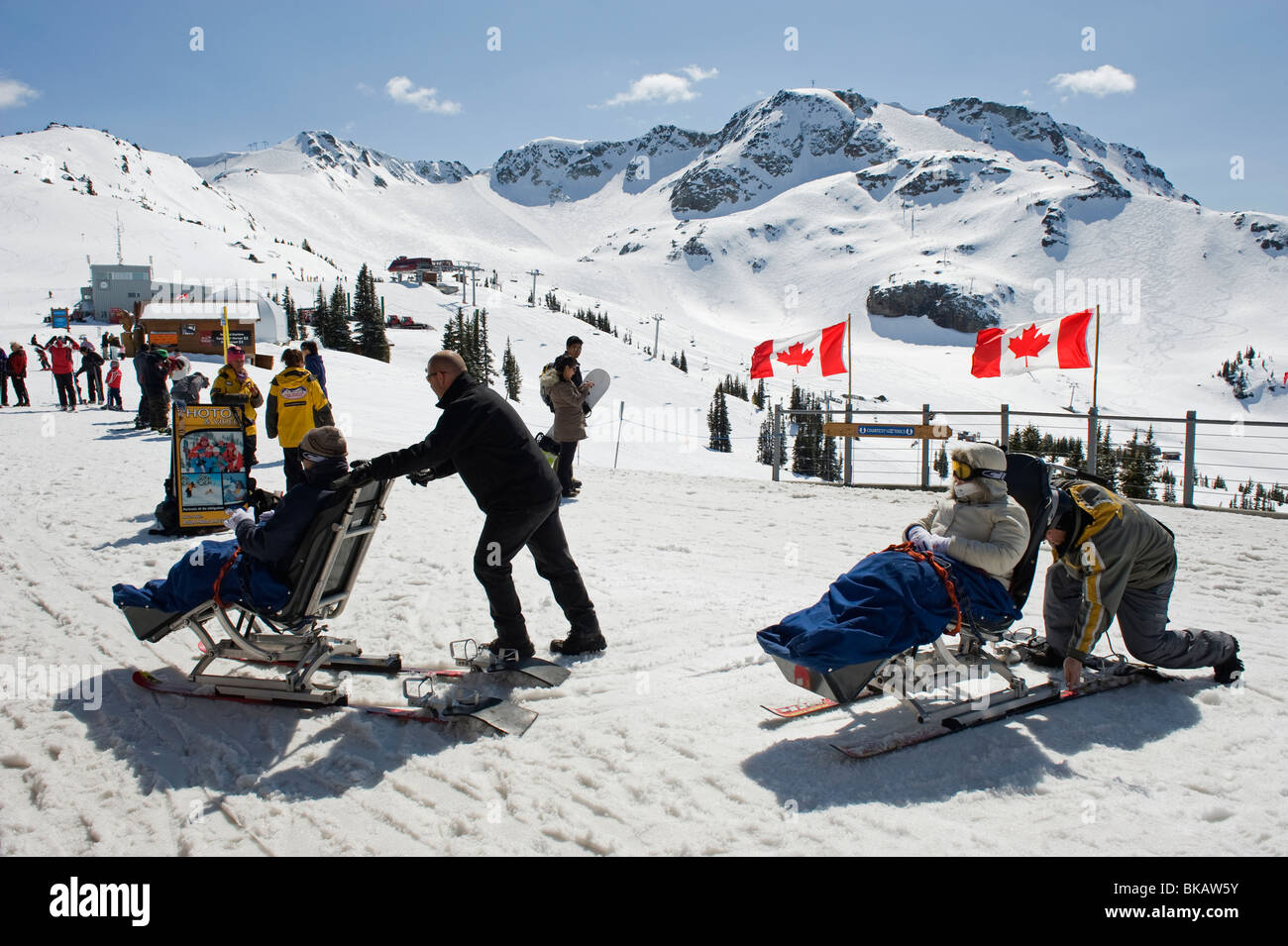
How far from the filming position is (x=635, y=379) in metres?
62.8

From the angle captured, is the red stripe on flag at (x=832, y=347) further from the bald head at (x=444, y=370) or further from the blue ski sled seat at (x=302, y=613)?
the blue ski sled seat at (x=302, y=613)

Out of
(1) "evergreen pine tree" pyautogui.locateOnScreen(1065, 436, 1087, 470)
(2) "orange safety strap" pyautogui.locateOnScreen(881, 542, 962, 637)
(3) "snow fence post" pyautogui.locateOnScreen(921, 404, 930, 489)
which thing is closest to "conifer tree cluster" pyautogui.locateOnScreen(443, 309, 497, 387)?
(1) "evergreen pine tree" pyautogui.locateOnScreen(1065, 436, 1087, 470)

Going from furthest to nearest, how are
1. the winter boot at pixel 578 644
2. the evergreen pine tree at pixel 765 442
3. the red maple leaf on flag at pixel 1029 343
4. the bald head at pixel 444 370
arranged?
1. the evergreen pine tree at pixel 765 442
2. the red maple leaf on flag at pixel 1029 343
3. the winter boot at pixel 578 644
4. the bald head at pixel 444 370

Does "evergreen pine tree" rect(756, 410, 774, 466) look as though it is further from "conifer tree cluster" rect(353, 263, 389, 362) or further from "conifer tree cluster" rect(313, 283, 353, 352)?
"conifer tree cluster" rect(313, 283, 353, 352)

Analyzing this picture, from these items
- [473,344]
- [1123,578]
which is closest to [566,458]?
[1123,578]

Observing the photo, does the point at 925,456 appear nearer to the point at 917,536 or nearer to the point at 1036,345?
the point at 1036,345

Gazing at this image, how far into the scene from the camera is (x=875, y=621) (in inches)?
147

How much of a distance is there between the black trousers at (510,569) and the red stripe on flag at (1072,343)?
40.1 ft

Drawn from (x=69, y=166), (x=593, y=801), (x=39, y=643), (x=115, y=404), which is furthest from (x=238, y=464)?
(x=69, y=166)

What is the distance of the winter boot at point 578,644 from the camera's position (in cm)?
518

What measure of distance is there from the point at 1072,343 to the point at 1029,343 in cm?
75

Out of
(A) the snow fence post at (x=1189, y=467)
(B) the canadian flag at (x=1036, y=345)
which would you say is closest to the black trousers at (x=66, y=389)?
(B) the canadian flag at (x=1036, y=345)
